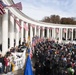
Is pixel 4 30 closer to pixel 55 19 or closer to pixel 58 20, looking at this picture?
pixel 55 19

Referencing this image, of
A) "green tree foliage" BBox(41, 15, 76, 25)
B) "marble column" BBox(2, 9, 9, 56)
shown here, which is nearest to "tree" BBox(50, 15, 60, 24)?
"green tree foliage" BBox(41, 15, 76, 25)

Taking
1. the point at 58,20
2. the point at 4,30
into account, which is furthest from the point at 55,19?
the point at 4,30

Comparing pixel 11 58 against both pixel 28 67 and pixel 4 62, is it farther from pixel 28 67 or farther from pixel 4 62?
pixel 28 67

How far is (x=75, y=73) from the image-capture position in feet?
46.4

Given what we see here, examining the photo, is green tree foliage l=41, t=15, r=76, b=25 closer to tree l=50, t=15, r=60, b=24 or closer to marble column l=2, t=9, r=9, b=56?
tree l=50, t=15, r=60, b=24

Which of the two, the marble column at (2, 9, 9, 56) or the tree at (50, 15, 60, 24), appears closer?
the marble column at (2, 9, 9, 56)

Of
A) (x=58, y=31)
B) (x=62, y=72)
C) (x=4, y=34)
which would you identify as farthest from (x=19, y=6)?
(x=58, y=31)

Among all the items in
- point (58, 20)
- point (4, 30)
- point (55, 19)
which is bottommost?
point (58, 20)

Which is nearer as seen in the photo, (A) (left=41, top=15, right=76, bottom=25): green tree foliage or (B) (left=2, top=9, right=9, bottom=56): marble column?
(B) (left=2, top=9, right=9, bottom=56): marble column

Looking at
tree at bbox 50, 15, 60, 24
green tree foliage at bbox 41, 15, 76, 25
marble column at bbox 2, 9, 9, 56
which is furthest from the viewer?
tree at bbox 50, 15, 60, 24

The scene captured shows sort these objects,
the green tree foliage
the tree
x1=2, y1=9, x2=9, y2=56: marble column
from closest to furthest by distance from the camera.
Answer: x1=2, y1=9, x2=9, y2=56: marble column → the green tree foliage → the tree

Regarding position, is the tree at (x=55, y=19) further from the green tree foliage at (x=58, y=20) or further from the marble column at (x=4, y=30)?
the marble column at (x=4, y=30)

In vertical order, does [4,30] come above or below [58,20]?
above

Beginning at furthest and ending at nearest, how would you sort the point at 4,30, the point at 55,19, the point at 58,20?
the point at 58,20 < the point at 55,19 < the point at 4,30
